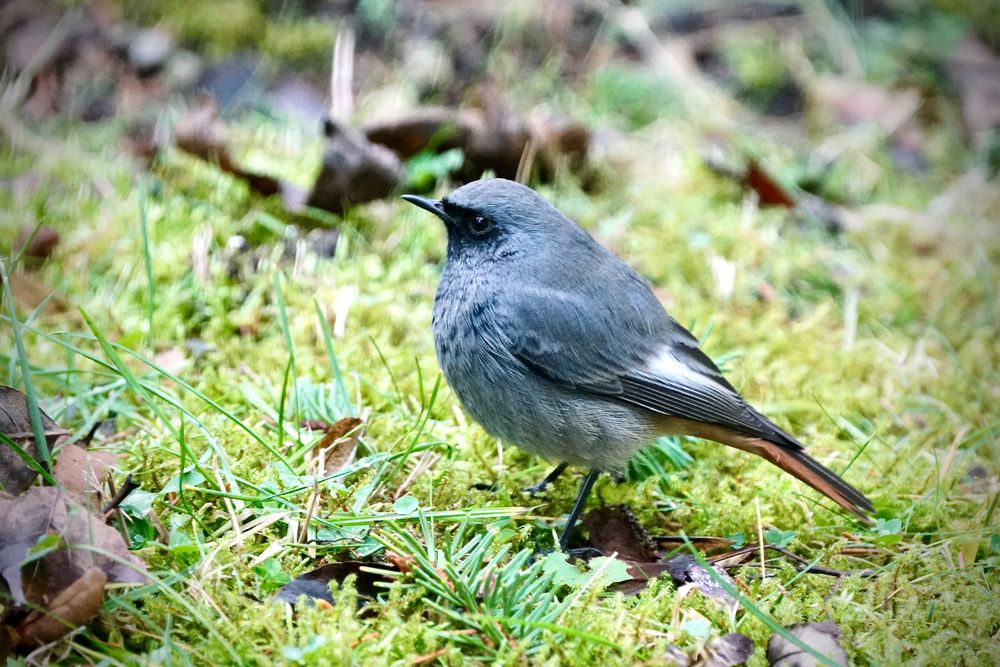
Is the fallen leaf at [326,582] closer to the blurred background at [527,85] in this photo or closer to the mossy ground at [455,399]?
the mossy ground at [455,399]

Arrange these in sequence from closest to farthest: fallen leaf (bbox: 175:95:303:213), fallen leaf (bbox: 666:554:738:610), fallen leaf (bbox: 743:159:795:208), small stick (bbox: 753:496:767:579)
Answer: fallen leaf (bbox: 666:554:738:610) < small stick (bbox: 753:496:767:579) < fallen leaf (bbox: 175:95:303:213) < fallen leaf (bbox: 743:159:795:208)

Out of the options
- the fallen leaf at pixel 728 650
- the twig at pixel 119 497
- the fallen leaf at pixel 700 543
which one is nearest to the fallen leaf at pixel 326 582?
the twig at pixel 119 497

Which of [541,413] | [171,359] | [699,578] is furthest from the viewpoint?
[171,359]

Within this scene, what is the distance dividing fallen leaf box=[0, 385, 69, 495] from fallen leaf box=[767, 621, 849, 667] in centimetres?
228

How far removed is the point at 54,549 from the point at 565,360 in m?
1.89

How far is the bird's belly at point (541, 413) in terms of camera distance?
3396 millimetres

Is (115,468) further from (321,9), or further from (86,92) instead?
(321,9)

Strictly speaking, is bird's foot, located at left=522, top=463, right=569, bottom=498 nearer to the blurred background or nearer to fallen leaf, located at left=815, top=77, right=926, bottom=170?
the blurred background

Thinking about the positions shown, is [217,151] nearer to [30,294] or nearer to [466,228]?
[30,294]

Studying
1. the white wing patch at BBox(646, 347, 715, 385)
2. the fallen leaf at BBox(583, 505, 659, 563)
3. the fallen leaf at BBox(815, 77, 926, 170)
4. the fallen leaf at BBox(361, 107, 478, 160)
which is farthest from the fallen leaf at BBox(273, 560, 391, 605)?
the fallen leaf at BBox(815, 77, 926, 170)

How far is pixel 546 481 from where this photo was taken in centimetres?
378

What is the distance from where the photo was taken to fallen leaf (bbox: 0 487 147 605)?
2.37 meters

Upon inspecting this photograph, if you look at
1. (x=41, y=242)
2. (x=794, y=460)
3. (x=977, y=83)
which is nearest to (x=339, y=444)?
(x=794, y=460)

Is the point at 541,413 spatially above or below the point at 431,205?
below
